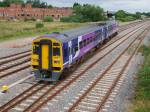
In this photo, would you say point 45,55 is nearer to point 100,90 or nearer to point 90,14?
point 100,90

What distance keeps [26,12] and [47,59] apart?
13533cm

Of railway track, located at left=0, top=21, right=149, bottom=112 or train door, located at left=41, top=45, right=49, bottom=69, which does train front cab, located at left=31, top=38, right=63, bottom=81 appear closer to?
train door, located at left=41, top=45, right=49, bottom=69

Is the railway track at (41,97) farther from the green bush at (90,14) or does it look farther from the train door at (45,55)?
the green bush at (90,14)

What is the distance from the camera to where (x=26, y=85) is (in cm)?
1734

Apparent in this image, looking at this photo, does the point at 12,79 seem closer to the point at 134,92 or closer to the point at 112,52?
the point at 134,92

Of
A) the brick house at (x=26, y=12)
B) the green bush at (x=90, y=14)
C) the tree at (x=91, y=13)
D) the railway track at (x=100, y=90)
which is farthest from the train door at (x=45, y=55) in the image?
the brick house at (x=26, y=12)

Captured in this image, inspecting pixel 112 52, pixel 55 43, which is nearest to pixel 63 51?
pixel 55 43

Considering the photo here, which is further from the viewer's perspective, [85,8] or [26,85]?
[85,8]

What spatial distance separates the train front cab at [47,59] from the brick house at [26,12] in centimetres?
12370

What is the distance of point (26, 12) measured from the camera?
149500 millimetres

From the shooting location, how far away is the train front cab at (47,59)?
17359 millimetres

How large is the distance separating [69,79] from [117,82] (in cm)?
288

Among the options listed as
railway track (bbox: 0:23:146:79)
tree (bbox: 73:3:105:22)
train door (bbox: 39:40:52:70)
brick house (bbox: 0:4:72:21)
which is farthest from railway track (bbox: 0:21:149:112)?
brick house (bbox: 0:4:72:21)

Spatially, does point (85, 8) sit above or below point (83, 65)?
above
